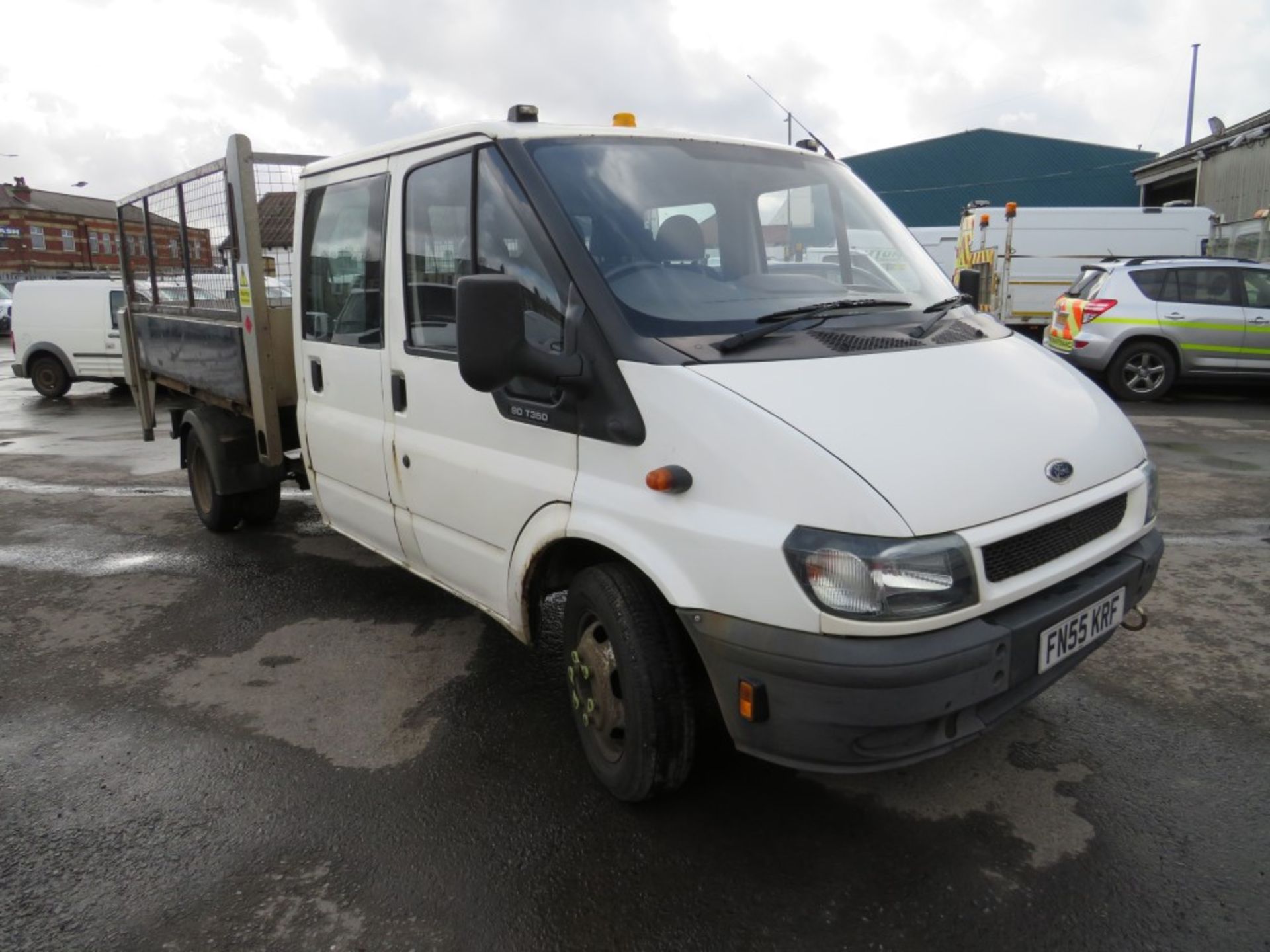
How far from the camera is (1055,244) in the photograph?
623 inches

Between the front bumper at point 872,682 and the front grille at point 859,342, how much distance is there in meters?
0.85

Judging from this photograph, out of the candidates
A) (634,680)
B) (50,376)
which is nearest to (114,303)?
(50,376)

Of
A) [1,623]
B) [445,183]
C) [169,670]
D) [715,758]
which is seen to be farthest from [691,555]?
[1,623]

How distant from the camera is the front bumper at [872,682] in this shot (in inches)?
86.8

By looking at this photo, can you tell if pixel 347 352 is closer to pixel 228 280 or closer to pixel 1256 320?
pixel 228 280

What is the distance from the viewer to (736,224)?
3.21 m

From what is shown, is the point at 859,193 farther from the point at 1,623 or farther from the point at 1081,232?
the point at 1081,232

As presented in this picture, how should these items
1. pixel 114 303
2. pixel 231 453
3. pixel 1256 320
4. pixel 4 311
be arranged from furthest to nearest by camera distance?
pixel 4 311, pixel 114 303, pixel 1256 320, pixel 231 453

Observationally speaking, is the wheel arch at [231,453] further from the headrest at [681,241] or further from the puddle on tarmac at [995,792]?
the puddle on tarmac at [995,792]

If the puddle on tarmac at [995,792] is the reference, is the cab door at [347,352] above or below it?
above

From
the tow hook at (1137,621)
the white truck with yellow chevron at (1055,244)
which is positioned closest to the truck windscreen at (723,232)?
the tow hook at (1137,621)

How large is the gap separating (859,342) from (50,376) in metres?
14.8

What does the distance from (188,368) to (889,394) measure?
487cm

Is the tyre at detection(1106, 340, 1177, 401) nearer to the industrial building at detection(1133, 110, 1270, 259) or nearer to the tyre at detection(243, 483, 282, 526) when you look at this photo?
the industrial building at detection(1133, 110, 1270, 259)
